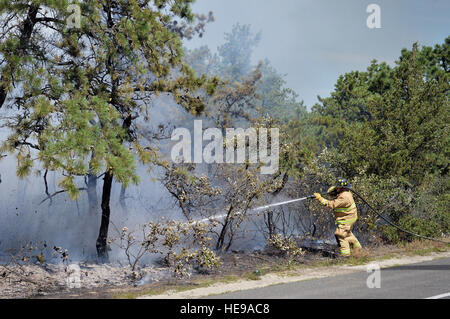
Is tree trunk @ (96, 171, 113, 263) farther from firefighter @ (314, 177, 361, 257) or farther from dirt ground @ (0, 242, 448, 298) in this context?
firefighter @ (314, 177, 361, 257)

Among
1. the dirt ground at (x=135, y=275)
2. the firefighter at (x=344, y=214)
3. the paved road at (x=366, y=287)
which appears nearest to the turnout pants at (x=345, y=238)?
the firefighter at (x=344, y=214)

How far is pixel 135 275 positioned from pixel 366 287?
15.4 feet

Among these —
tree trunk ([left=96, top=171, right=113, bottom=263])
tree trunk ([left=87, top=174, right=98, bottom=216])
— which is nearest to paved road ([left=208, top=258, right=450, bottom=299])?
tree trunk ([left=96, top=171, right=113, bottom=263])

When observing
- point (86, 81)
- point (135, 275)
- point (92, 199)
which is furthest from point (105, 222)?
point (92, 199)

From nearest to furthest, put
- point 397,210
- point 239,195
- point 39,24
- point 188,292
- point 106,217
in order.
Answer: point 188,292 → point 39,24 → point 239,195 → point 106,217 → point 397,210

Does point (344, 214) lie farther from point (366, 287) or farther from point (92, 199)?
point (92, 199)

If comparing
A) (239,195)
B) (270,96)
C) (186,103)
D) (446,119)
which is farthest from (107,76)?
(270,96)

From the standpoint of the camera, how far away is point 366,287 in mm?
7785

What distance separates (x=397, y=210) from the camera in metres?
13.5

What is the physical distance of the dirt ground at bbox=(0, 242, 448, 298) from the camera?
27.9 ft

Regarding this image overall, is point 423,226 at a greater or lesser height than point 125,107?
lesser

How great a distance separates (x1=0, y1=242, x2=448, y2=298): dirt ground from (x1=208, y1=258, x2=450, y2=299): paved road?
1.24m

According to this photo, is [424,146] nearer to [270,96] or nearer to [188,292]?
[188,292]
